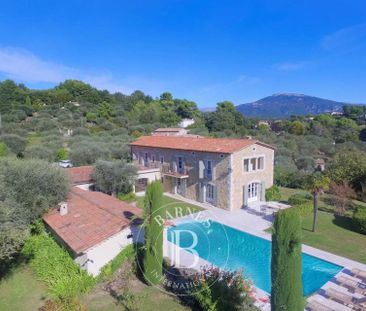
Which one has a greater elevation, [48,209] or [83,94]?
[83,94]

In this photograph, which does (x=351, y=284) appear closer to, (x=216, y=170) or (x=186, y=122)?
(x=216, y=170)

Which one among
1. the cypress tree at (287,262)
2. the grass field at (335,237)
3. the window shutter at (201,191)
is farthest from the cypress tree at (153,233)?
the window shutter at (201,191)

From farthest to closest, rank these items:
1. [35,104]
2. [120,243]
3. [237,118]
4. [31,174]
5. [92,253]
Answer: [237,118] < [35,104] < [31,174] < [120,243] < [92,253]

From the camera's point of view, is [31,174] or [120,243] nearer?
[120,243]

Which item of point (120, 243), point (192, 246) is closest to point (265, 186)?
point (192, 246)


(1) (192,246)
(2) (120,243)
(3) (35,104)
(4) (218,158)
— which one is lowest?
(1) (192,246)

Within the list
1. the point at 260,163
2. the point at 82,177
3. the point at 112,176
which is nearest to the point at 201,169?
the point at 260,163

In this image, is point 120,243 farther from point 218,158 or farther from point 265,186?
point 265,186
